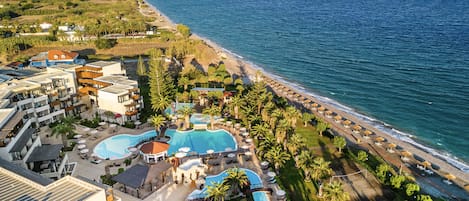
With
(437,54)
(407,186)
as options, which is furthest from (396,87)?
(407,186)

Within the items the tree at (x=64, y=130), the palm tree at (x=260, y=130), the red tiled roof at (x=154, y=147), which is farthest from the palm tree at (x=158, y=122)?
the palm tree at (x=260, y=130)

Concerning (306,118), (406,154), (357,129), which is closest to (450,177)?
(406,154)

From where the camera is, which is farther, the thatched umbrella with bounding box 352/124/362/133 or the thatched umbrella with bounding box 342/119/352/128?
the thatched umbrella with bounding box 342/119/352/128

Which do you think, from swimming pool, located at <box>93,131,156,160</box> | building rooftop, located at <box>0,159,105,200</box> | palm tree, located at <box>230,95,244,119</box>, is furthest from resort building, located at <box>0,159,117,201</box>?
palm tree, located at <box>230,95,244,119</box>

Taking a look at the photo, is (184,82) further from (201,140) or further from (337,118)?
(337,118)

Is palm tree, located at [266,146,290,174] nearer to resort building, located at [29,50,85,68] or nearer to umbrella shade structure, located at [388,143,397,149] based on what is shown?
umbrella shade structure, located at [388,143,397,149]
